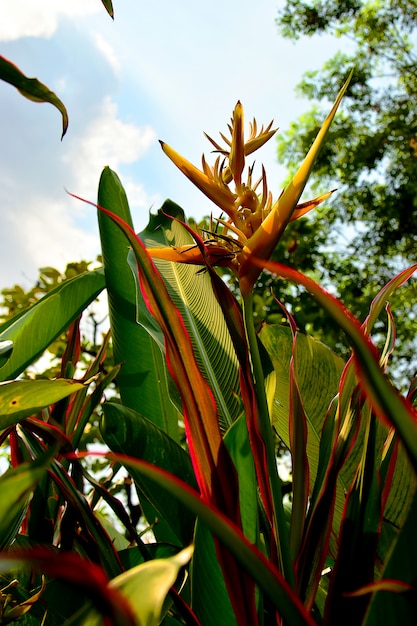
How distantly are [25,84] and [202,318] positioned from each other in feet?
1.38

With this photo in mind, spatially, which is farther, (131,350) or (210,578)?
(131,350)

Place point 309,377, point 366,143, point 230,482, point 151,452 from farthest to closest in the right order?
point 366,143 < point 309,377 < point 151,452 < point 230,482

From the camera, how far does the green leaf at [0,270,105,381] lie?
698 mm

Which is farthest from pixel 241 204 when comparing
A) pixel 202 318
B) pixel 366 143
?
pixel 366 143

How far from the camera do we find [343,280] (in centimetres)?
802

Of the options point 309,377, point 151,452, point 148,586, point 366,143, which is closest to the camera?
point 148,586

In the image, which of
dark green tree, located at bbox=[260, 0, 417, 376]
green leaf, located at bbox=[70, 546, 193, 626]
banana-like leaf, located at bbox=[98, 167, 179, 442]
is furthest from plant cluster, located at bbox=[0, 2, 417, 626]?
dark green tree, located at bbox=[260, 0, 417, 376]

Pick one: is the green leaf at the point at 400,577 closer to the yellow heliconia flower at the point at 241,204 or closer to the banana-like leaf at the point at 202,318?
the yellow heliconia flower at the point at 241,204

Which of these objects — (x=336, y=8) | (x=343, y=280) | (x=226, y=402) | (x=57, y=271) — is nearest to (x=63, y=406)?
(x=226, y=402)

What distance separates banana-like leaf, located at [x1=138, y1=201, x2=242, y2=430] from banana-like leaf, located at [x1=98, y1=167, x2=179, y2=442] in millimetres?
58

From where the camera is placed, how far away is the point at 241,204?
481 millimetres

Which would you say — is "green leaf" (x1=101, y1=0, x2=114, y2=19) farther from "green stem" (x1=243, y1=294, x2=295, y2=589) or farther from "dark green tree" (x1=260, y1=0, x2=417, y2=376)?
"dark green tree" (x1=260, y1=0, x2=417, y2=376)

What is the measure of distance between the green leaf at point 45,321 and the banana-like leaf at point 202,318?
0.12 metres

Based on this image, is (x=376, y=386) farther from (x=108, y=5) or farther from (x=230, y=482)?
(x=108, y=5)
